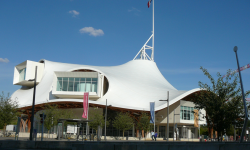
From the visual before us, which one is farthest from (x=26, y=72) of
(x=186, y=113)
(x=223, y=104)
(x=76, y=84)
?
(x=223, y=104)

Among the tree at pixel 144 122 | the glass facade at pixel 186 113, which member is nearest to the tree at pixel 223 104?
the tree at pixel 144 122

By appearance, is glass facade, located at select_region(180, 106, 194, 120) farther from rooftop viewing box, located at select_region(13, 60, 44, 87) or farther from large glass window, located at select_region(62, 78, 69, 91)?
rooftop viewing box, located at select_region(13, 60, 44, 87)

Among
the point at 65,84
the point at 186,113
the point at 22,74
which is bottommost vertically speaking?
the point at 186,113

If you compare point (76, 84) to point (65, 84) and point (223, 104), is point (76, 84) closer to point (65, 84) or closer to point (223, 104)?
point (65, 84)

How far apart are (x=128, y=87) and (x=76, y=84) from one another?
10259mm

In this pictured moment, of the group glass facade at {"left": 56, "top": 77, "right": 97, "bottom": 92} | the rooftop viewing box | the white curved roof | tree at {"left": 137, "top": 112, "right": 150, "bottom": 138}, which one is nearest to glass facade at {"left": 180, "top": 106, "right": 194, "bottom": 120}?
the white curved roof

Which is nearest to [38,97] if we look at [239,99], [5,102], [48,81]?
[48,81]

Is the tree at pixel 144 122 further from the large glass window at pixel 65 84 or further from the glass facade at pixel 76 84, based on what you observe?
the large glass window at pixel 65 84

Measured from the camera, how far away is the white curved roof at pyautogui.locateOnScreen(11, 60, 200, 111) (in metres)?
49.7

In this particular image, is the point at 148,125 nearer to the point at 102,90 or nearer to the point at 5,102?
the point at 102,90

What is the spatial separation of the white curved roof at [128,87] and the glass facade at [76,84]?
2.64 metres

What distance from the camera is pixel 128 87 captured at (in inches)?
2156

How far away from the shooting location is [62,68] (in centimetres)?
5819

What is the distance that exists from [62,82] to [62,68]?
800cm
